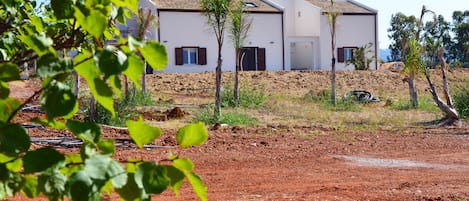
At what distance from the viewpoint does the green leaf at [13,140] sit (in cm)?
121

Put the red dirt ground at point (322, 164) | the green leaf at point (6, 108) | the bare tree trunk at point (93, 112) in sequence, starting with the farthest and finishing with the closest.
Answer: the bare tree trunk at point (93, 112)
the red dirt ground at point (322, 164)
the green leaf at point (6, 108)

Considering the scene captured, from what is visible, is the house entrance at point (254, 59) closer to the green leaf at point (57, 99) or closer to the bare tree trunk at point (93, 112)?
the bare tree trunk at point (93, 112)

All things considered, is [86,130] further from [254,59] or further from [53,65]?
[254,59]

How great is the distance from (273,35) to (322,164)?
87.9ft

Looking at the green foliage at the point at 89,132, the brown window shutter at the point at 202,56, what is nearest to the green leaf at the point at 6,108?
the green foliage at the point at 89,132

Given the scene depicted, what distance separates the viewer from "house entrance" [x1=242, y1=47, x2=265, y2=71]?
34.7m

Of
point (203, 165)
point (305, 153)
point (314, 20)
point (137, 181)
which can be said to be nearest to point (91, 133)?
point (137, 181)

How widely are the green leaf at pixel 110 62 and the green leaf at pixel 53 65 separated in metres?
0.07

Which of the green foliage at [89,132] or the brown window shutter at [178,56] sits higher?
the brown window shutter at [178,56]

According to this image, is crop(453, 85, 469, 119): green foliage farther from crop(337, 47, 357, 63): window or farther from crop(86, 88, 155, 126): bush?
crop(337, 47, 357, 63): window

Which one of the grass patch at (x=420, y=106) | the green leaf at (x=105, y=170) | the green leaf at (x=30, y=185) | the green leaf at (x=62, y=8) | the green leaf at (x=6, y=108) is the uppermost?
the green leaf at (x=62, y=8)

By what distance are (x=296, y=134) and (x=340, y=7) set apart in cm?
2546

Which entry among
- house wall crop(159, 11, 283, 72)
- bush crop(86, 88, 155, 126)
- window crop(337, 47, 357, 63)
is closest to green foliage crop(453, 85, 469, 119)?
bush crop(86, 88, 155, 126)

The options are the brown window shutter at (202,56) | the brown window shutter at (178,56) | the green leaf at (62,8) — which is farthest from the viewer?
the brown window shutter at (202,56)
